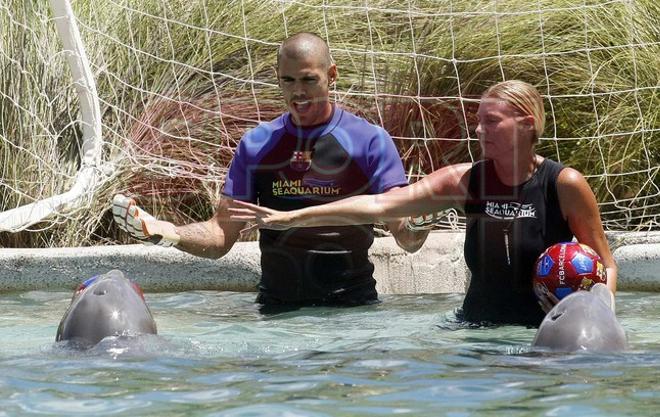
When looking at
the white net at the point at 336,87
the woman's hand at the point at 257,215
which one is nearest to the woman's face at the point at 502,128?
the woman's hand at the point at 257,215

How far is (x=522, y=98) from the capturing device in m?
5.55

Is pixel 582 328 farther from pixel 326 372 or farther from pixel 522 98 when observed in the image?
pixel 522 98

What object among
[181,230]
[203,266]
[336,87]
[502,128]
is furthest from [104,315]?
[336,87]

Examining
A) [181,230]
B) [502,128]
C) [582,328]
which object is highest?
[502,128]

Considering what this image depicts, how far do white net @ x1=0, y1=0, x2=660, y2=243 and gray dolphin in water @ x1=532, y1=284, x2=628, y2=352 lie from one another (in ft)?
10.8

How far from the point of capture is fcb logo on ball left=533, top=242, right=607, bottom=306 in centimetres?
527

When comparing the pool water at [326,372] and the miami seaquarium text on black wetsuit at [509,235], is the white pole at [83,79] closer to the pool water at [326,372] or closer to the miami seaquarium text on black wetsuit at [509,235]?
the pool water at [326,372]

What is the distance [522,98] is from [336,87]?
3503 mm

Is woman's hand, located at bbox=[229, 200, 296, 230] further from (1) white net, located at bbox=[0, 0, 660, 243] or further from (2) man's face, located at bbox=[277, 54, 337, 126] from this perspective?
(1) white net, located at bbox=[0, 0, 660, 243]

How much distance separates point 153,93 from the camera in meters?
8.97

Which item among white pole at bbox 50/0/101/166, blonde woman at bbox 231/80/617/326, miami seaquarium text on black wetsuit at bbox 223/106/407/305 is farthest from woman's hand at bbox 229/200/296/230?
white pole at bbox 50/0/101/166

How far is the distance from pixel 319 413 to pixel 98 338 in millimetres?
1327

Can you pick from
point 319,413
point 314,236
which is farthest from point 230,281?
point 319,413

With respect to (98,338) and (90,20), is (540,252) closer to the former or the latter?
(98,338)
